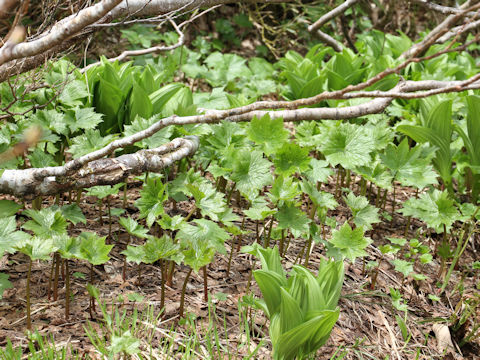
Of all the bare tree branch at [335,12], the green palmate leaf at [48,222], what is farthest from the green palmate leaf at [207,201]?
the bare tree branch at [335,12]

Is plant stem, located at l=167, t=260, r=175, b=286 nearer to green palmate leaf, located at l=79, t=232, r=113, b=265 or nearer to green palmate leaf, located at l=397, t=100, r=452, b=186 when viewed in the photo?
green palmate leaf, located at l=79, t=232, r=113, b=265

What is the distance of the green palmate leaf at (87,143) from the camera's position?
7.07ft

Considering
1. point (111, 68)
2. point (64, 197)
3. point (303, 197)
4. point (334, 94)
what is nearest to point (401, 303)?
point (303, 197)

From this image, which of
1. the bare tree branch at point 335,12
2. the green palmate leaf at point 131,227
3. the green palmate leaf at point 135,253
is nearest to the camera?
the green palmate leaf at point 135,253

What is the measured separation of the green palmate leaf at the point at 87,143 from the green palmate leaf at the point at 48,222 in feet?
1.52

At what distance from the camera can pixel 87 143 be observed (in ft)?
7.21

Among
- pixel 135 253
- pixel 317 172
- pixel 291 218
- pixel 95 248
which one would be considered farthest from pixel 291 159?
pixel 95 248

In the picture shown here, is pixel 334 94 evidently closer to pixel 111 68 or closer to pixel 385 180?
pixel 385 180

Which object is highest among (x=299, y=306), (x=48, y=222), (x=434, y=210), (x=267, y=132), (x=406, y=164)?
(x=48, y=222)

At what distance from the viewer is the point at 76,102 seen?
7.85 feet

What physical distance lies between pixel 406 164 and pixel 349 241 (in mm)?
758

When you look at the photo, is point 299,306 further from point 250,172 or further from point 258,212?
point 250,172

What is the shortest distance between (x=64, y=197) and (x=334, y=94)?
1.46 meters

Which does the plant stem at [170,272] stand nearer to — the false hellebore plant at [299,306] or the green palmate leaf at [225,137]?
the false hellebore plant at [299,306]
